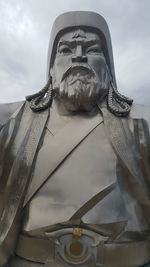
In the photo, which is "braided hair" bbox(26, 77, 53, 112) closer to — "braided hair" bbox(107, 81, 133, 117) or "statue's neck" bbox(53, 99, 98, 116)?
"statue's neck" bbox(53, 99, 98, 116)

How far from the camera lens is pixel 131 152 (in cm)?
313

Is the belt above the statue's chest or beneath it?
beneath

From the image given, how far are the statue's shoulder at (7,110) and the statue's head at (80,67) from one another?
0.14m

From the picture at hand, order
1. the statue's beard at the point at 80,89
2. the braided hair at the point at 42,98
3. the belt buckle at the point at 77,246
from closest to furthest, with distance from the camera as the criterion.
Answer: the belt buckle at the point at 77,246 → the statue's beard at the point at 80,89 → the braided hair at the point at 42,98

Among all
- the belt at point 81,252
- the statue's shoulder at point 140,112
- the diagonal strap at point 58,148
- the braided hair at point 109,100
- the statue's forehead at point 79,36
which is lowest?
the belt at point 81,252

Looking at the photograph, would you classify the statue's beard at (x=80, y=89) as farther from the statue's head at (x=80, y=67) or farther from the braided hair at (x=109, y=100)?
the braided hair at (x=109, y=100)

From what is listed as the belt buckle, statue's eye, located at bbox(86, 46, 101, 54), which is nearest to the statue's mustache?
statue's eye, located at bbox(86, 46, 101, 54)

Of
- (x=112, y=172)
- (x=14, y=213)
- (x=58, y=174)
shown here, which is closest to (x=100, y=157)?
(x=112, y=172)

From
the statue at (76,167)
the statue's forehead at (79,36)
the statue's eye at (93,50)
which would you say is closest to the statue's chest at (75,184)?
the statue at (76,167)

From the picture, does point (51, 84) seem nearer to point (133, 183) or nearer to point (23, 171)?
point (23, 171)

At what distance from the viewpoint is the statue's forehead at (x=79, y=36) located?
350cm

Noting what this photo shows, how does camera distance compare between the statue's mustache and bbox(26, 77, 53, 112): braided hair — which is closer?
the statue's mustache

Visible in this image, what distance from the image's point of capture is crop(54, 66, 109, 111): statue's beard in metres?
3.26

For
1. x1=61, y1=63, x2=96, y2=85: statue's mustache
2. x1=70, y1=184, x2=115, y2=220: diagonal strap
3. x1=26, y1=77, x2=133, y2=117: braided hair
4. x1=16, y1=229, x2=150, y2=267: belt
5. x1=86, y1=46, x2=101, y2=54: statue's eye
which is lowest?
x1=16, y1=229, x2=150, y2=267: belt
